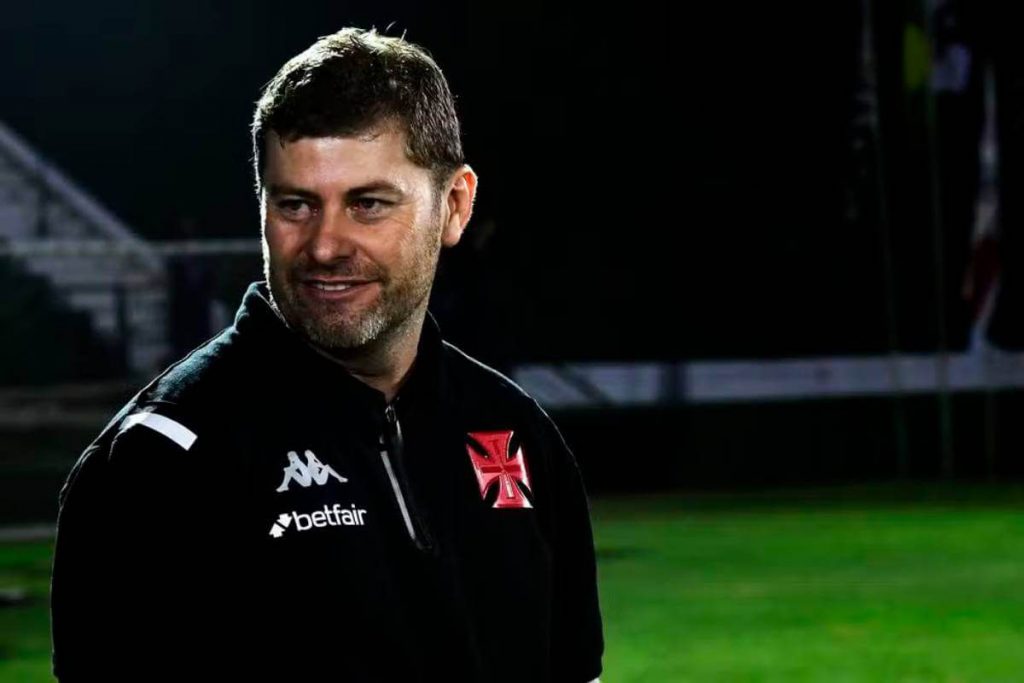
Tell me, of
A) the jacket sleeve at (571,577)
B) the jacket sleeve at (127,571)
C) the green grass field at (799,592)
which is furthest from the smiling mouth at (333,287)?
the green grass field at (799,592)

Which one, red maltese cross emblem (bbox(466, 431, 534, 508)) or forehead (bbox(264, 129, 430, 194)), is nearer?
forehead (bbox(264, 129, 430, 194))

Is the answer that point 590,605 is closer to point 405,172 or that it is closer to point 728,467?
point 405,172

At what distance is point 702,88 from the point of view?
16.4 meters

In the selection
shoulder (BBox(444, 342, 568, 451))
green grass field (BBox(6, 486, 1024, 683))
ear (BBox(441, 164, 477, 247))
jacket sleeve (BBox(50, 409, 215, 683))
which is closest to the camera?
jacket sleeve (BBox(50, 409, 215, 683))

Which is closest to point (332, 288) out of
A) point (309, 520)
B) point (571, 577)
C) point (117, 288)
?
point (309, 520)

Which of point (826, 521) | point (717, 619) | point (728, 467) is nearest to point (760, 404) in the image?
point (728, 467)

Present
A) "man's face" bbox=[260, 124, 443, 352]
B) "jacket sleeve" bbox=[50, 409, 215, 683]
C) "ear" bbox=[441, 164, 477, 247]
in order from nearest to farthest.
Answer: "jacket sleeve" bbox=[50, 409, 215, 683], "man's face" bbox=[260, 124, 443, 352], "ear" bbox=[441, 164, 477, 247]

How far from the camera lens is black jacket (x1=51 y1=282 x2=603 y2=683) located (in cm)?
190

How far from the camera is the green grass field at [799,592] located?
275 inches

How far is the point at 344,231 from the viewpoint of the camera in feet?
6.63

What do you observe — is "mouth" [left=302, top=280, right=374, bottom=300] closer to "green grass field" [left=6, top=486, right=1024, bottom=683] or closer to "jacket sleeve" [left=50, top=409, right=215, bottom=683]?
"jacket sleeve" [left=50, top=409, right=215, bottom=683]

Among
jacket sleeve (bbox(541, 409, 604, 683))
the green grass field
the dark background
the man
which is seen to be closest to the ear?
the man

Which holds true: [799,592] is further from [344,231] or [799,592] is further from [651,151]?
[651,151]

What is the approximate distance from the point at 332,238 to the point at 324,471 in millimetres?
224
